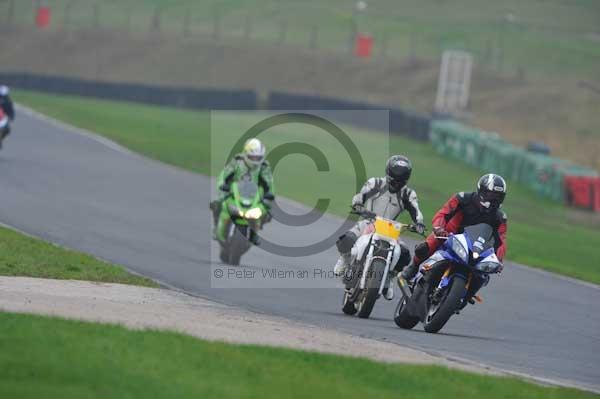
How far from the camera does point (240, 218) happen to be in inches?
707

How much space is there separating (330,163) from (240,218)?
19.2 metres

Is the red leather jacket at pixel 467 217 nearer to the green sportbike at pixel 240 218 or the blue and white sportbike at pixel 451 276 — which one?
the blue and white sportbike at pixel 451 276

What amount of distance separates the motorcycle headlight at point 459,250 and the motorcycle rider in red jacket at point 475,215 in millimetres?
244

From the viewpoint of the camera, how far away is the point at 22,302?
38.8 feet

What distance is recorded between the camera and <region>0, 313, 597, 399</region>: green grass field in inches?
338

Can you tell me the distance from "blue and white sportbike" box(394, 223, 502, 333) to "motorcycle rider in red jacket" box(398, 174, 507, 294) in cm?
16

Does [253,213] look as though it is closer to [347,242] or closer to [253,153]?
[253,153]

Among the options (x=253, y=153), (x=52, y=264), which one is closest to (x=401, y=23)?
(x=253, y=153)

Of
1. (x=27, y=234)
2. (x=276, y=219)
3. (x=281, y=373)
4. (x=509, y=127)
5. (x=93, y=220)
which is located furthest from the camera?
(x=509, y=127)

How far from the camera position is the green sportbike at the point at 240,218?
1792cm

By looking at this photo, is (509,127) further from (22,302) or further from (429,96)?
(22,302)

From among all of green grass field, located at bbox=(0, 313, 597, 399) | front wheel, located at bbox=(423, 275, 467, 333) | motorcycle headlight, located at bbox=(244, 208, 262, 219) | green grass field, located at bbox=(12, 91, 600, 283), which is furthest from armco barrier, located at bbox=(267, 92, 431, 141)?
green grass field, located at bbox=(0, 313, 597, 399)

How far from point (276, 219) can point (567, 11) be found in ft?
193

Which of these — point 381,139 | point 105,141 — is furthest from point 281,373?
point 381,139
